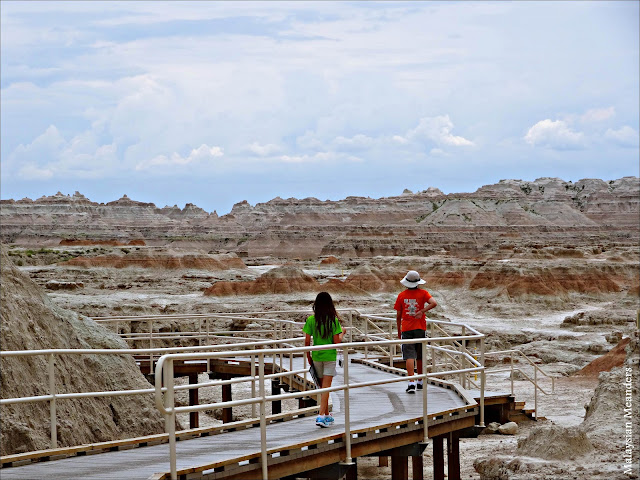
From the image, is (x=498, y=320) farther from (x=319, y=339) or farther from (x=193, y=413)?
(x=319, y=339)

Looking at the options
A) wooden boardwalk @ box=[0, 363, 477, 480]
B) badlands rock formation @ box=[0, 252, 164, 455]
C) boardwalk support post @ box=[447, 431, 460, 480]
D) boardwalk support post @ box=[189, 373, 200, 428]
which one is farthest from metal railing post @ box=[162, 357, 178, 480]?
boardwalk support post @ box=[189, 373, 200, 428]

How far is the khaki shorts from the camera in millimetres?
9203

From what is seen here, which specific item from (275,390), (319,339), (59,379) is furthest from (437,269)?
(319,339)

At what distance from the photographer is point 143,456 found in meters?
8.03

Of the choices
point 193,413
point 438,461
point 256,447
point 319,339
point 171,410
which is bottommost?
point 193,413

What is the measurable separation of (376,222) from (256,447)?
14092 cm

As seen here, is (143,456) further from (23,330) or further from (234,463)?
(23,330)

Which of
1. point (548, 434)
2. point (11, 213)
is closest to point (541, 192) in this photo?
point (11, 213)

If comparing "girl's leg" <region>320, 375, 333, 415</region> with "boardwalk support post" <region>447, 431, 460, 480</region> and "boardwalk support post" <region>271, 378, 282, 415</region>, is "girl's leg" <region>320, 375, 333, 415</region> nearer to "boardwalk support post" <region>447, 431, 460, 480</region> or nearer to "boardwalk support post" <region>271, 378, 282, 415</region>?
"boardwalk support post" <region>447, 431, 460, 480</region>

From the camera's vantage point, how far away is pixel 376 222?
148 m

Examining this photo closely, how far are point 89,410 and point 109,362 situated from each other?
141 cm

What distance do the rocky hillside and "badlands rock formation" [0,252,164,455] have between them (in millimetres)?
78605

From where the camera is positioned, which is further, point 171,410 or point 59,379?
point 59,379

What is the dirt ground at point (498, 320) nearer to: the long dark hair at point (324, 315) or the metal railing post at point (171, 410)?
the long dark hair at point (324, 315)
